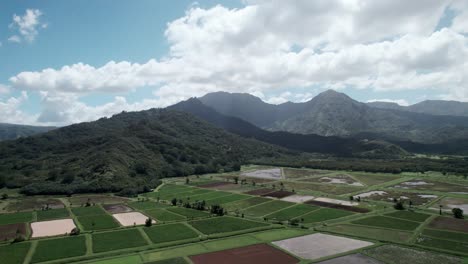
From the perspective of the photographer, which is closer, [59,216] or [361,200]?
[59,216]

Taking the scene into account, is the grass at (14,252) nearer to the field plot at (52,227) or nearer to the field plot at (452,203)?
the field plot at (52,227)

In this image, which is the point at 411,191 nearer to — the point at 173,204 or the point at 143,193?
the point at 173,204

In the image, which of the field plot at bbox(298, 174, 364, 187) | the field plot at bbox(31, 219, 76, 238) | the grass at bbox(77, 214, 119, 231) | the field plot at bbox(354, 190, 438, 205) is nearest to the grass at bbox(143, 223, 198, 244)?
the grass at bbox(77, 214, 119, 231)

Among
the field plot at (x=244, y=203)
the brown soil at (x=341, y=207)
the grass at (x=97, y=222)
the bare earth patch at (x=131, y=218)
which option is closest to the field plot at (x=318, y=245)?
the brown soil at (x=341, y=207)

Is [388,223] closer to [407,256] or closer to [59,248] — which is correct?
[407,256]

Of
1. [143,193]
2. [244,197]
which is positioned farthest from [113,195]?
[244,197]
